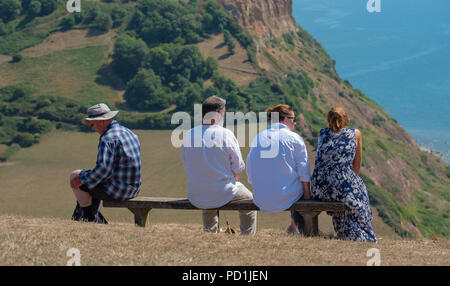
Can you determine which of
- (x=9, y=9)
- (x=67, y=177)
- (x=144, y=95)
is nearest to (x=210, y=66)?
(x=144, y=95)

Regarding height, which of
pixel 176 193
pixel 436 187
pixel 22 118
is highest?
pixel 22 118

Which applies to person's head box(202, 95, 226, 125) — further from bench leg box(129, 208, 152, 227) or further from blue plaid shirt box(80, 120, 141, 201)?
bench leg box(129, 208, 152, 227)

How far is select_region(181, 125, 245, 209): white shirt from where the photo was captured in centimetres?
797

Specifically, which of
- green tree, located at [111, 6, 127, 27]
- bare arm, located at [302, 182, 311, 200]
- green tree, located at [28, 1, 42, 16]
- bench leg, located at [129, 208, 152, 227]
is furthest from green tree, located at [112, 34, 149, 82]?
bare arm, located at [302, 182, 311, 200]

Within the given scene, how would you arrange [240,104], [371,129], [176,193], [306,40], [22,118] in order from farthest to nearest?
[306,40] < [371,129] < [240,104] < [22,118] < [176,193]

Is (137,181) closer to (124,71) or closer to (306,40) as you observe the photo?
(124,71)

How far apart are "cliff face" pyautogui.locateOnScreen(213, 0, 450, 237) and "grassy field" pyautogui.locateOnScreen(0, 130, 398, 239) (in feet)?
32.9

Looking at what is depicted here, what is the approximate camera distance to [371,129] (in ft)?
314

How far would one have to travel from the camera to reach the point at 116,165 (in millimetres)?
8141

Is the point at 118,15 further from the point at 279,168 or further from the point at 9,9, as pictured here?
the point at 279,168

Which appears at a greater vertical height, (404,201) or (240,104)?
(240,104)

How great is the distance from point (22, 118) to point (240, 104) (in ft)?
84.8

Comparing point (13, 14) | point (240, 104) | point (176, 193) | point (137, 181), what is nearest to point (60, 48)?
point (13, 14)
